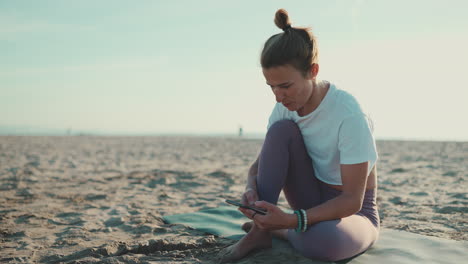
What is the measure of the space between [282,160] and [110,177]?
4.51 m

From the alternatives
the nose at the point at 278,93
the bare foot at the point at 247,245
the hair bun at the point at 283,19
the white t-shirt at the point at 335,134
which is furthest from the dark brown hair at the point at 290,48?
the bare foot at the point at 247,245

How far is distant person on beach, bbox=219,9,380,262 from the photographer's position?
1878 mm

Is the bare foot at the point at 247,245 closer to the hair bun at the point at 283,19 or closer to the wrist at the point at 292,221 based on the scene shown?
the wrist at the point at 292,221

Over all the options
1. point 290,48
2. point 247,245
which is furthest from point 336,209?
point 290,48

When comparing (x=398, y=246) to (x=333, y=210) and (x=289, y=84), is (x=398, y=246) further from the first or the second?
(x=289, y=84)

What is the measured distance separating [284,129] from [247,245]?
0.72 meters

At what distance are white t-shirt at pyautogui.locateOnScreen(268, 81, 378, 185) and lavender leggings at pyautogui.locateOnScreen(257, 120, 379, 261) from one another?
0.21 feet

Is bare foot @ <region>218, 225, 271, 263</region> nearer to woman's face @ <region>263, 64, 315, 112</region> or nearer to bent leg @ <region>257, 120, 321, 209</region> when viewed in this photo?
bent leg @ <region>257, 120, 321, 209</region>

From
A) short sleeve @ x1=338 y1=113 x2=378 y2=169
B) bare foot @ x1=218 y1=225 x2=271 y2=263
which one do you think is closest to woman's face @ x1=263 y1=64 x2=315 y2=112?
short sleeve @ x1=338 y1=113 x2=378 y2=169

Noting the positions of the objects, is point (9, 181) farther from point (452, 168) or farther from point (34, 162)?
point (452, 168)

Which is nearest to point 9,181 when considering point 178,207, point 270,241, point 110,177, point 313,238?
point 110,177

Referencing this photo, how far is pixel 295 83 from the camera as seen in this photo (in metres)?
1.92

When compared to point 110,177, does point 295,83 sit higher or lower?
higher

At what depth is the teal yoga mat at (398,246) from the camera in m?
2.21
